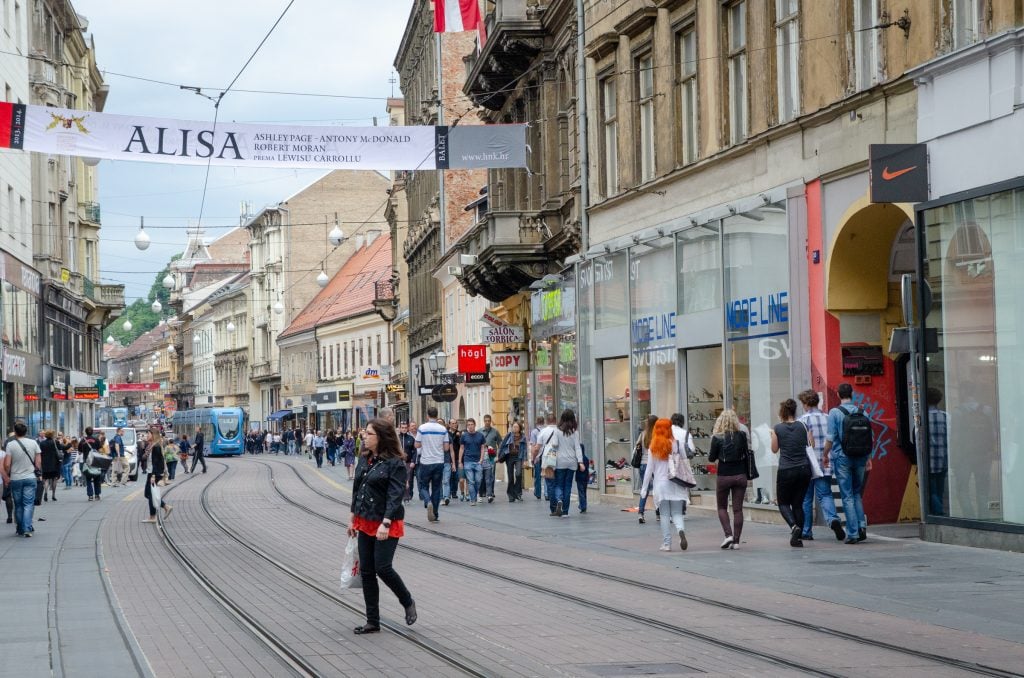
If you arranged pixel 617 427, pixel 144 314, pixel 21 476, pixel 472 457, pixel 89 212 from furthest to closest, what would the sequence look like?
pixel 144 314 → pixel 89 212 → pixel 472 457 → pixel 617 427 → pixel 21 476

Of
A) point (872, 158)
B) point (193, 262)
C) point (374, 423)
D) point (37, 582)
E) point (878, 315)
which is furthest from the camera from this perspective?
point (193, 262)

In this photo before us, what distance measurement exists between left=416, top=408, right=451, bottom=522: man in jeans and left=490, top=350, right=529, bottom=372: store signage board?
33.5 feet

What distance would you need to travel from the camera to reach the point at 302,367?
102250mm

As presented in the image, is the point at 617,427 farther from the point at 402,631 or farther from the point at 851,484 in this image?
the point at 402,631

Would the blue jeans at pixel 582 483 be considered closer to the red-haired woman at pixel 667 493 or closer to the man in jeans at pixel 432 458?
the man in jeans at pixel 432 458

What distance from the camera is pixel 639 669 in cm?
932

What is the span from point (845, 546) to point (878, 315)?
4060 millimetres

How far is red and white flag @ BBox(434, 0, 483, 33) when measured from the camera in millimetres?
27781

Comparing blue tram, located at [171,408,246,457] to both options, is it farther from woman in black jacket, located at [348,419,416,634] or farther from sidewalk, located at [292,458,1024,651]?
woman in black jacket, located at [348,419,416,634]

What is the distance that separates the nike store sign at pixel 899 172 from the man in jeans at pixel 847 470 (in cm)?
226

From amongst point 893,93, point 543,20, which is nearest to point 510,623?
point 893,93

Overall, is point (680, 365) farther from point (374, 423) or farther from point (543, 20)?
point (374, 423)

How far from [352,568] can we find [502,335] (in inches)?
986

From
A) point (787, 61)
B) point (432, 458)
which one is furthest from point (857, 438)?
point (432, 458)
